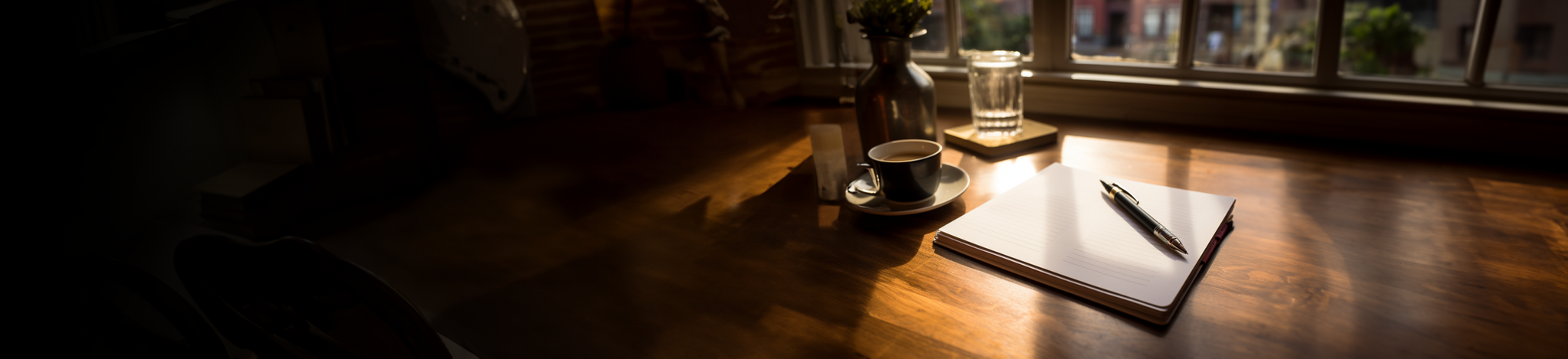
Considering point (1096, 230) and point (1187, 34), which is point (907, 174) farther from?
point (1187, 34)

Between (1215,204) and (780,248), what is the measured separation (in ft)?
1.50

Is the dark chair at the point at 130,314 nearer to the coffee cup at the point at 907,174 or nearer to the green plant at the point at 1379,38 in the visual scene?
the coffee cup at the point at 907,174

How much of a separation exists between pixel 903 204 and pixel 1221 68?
756mm

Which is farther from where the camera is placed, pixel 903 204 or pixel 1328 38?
pixel 1328 38

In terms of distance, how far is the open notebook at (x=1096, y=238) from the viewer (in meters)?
0.54

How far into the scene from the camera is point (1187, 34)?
1158 millimetres

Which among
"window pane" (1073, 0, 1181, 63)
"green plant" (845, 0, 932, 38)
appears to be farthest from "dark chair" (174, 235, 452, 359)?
"window pane" (1073, 0, 1181, 63)

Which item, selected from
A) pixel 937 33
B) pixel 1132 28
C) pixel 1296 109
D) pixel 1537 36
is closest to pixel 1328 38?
pixel 1296 109

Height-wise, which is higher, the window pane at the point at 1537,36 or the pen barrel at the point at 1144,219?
the pen barrel at the point at 1144,219

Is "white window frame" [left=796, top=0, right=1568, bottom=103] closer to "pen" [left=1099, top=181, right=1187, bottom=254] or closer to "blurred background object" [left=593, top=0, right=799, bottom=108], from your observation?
"blurred background object" [left=593, top=0, right=799, bottom=108]

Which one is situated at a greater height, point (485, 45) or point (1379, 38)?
point (485, 45)

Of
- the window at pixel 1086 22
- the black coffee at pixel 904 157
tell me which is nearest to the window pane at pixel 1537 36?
the window at pixel 1086 22

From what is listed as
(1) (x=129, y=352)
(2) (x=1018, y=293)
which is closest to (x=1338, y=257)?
(2) (x=1018, y=293)

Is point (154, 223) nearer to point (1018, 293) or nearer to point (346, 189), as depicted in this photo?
point (346, 189)
